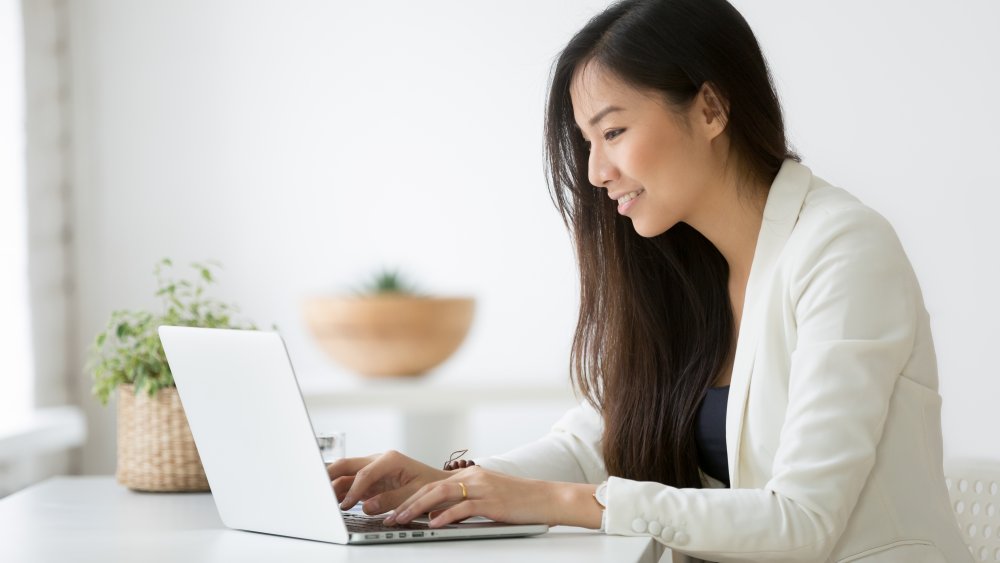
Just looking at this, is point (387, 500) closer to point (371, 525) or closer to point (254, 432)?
point (371, 525)

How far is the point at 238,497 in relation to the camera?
1.25 meters

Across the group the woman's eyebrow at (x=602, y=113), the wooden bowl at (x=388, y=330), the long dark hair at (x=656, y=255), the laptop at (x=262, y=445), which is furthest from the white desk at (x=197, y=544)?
the wooden bowl at (x=388, y=330)

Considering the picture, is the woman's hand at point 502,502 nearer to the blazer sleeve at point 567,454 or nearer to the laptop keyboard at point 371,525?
the laptop keyboard at point 371,525

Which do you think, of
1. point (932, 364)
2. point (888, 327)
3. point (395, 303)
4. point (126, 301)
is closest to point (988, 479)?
point (932, 364)

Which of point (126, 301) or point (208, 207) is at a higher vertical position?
point (208, 207)

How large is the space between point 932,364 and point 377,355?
1.43 m

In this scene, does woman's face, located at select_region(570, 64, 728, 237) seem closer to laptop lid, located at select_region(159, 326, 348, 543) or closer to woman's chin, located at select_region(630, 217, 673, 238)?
woman's chin, located at select_region(630, 217, 673, 238)

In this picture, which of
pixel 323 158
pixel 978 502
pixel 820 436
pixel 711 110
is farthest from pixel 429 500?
pixel 323 158

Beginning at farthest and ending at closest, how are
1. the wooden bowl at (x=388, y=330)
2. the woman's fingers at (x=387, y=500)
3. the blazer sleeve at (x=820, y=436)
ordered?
the wooden bowl at (x=388, y=330)
the woman's fingers at (x=387, y=500)
the blazer sleeve at (x=820, y=436)

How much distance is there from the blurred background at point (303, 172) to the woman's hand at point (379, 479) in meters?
1.34

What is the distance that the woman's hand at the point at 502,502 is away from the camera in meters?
1.22

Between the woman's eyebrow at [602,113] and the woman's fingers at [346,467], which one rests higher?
the woman's eyebrow at [602,113]

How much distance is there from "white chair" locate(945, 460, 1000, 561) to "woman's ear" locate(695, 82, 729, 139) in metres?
0.61

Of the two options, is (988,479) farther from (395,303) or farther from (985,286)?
(395,303)
